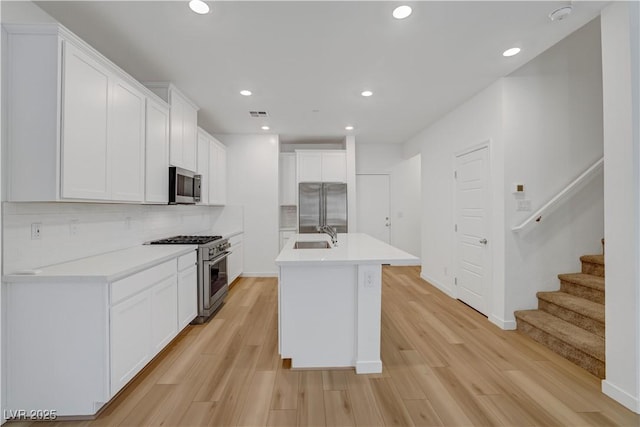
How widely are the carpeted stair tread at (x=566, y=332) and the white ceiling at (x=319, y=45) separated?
251 cm

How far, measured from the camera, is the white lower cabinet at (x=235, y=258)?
461 cm

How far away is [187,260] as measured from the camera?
2977mm

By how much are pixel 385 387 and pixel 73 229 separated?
267 centimetres

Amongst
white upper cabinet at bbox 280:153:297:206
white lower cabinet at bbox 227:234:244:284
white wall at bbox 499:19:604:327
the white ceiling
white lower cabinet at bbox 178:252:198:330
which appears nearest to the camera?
the white ceiling

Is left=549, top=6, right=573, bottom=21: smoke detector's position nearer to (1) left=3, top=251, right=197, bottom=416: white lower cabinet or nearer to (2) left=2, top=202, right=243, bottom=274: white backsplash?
(1) left=3, top=251, right=197, bottom=416: white lower cabinet

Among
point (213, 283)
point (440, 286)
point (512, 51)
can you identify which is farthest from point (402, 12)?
point (440, 286)

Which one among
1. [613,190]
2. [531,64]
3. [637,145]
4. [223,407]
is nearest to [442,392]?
[223,407]

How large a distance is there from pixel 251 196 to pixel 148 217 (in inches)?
85.9

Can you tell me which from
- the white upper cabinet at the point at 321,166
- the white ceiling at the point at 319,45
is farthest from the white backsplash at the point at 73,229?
the white upper cabinet at the point at 321,166

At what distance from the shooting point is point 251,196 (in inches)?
210

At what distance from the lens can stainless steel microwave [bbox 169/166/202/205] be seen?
3162mm

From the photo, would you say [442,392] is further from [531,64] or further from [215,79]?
[215,79]

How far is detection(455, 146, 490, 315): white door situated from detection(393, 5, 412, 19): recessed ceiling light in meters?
1.97

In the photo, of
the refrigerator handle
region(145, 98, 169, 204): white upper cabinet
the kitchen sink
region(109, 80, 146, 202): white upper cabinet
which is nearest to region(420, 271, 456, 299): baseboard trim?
the refrigerator handle
